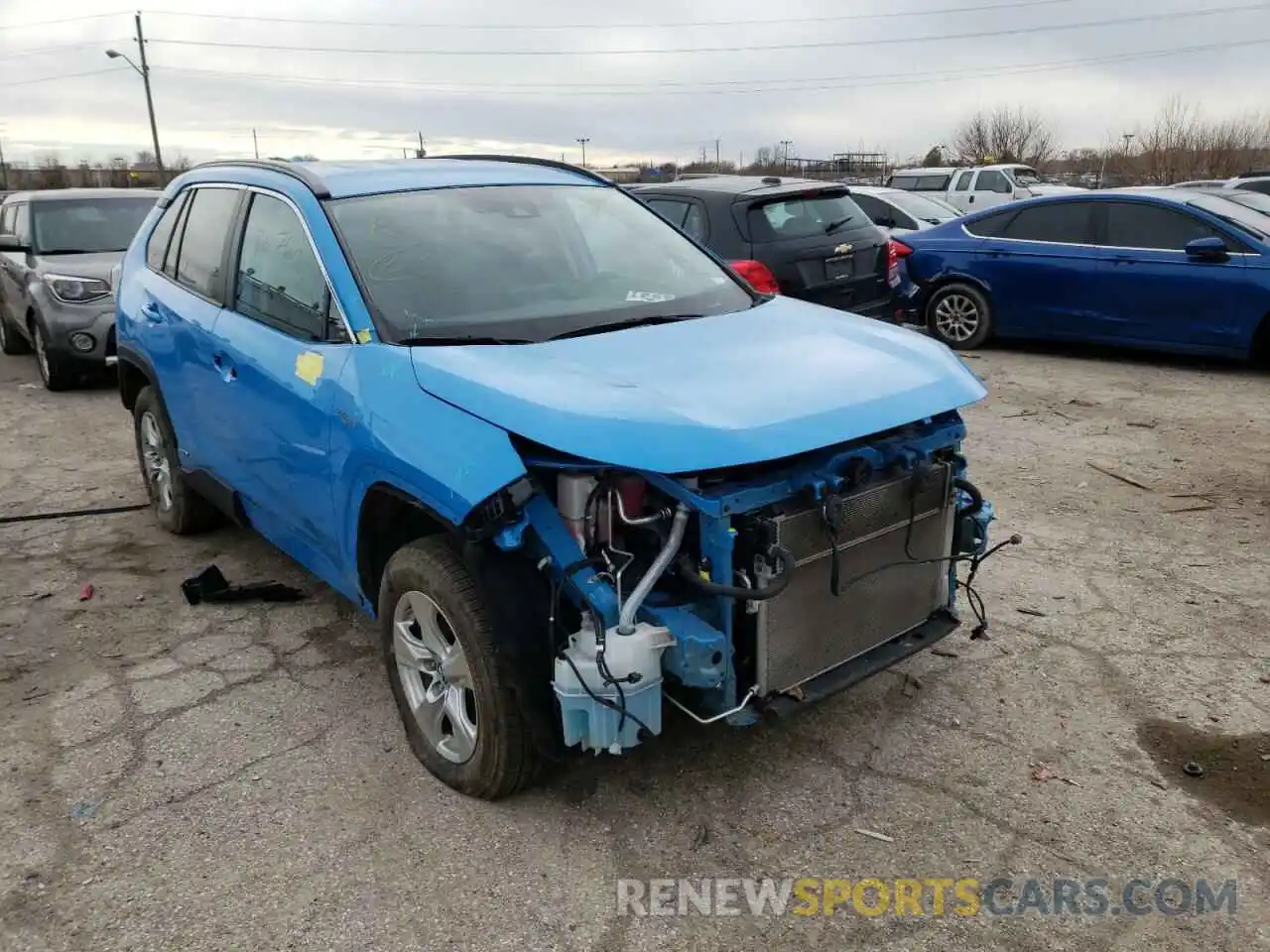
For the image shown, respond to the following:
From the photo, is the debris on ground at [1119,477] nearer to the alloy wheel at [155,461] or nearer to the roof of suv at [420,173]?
the roof of suv at [420,173]

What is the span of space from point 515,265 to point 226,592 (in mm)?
2118

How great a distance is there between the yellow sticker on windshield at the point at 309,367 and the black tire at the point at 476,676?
2.30ft

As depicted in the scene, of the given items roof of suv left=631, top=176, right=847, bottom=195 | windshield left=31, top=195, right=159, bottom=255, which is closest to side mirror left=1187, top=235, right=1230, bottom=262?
roof of suv left=631, top=176, right=847, bottom=195

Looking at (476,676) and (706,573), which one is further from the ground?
(706,573)

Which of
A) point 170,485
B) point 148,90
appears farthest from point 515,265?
point 148,90

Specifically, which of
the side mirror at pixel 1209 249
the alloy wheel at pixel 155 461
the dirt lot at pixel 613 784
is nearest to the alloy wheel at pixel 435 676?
the dirt lot at pixel 613 784

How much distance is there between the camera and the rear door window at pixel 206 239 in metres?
4.39

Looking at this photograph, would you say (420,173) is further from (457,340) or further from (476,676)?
(476,676)

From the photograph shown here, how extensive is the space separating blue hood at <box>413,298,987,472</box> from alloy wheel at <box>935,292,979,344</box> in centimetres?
696

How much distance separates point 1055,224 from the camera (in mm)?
9500

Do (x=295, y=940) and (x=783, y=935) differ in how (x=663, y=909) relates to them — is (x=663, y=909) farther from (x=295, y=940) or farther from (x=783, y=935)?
(x=295, y=940)

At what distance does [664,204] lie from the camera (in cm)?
855

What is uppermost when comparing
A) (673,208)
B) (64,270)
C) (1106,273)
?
(673,208)

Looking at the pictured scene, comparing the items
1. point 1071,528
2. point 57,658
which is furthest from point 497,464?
point 1071,528
